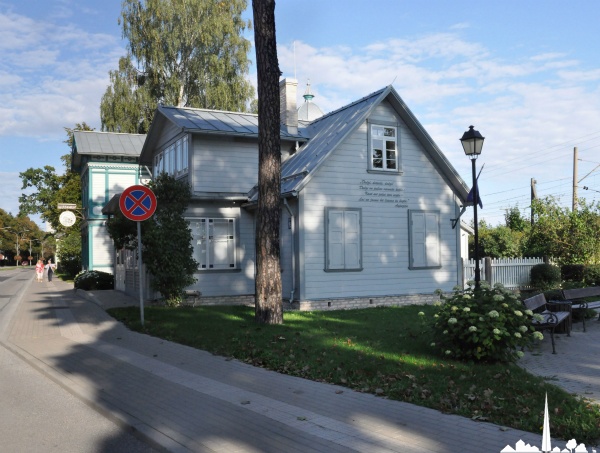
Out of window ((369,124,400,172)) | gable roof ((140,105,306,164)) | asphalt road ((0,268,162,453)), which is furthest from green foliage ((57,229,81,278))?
asphalt road ((0,268,162,453))

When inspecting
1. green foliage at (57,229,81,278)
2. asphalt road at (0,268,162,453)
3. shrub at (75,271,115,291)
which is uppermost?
green foliage at (57,229,81,278)

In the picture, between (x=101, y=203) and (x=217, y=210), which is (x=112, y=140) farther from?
(x=217, y=210)

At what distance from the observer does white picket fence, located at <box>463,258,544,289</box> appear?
25.3 metres

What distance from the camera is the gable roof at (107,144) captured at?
118 ft

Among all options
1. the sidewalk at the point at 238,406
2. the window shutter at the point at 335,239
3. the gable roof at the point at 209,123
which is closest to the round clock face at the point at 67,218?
the gable roof at the point at 209,123

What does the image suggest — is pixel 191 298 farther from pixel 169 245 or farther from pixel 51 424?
pixel 51 424

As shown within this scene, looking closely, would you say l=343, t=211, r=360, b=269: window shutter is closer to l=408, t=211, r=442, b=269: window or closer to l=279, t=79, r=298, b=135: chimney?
l=408, t=211, r=442, b=269: window

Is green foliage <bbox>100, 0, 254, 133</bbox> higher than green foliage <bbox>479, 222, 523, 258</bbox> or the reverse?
higher

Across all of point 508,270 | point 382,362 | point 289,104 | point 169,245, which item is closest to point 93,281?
point 169,245

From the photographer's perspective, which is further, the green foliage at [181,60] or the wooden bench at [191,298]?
the green foliage at [181,60]

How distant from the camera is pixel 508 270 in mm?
26156

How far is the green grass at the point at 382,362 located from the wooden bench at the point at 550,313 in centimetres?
222

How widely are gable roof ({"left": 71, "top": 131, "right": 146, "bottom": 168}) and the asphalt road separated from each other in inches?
1118

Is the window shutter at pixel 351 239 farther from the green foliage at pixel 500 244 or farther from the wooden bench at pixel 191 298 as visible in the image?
the green foliage at pixel 500 244
